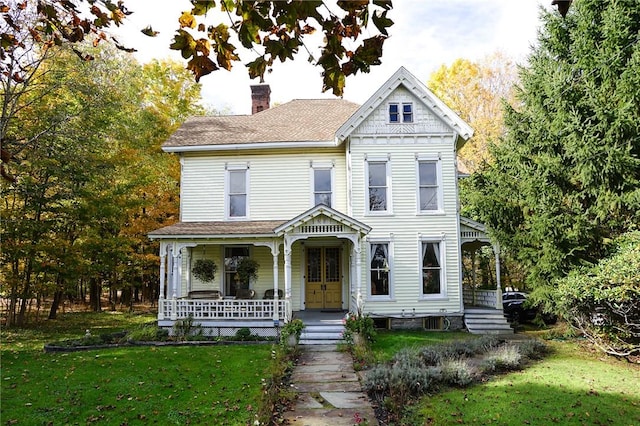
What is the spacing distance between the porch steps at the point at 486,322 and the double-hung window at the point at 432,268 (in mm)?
1355

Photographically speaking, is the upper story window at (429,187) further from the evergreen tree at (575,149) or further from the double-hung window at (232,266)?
the double-hung window at (232,266)

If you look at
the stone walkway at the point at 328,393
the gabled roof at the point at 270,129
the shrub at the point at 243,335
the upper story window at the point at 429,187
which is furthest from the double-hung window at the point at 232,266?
the upper story window at the point at 429,187

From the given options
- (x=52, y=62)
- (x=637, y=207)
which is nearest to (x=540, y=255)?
(x=637, y=207)

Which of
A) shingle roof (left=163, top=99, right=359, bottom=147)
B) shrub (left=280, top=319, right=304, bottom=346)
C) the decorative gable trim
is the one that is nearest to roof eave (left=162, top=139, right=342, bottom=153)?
shingle roof (left=163, top=99, right=359, bottom=147)

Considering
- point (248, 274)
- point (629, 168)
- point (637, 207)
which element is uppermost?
→ point (629, 168)

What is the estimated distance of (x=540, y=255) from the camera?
1353 centimetres

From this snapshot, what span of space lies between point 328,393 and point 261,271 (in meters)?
8.29

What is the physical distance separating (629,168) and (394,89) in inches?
303

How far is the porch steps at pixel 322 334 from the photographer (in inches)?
509

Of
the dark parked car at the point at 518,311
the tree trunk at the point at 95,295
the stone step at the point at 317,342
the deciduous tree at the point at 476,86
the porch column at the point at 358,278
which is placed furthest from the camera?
the deciduous tree at the point at 476,86

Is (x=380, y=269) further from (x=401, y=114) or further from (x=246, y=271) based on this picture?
(x=401, y=114)

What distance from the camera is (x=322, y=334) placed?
519 inches

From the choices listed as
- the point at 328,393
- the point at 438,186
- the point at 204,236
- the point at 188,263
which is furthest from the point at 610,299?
the point at 188,263

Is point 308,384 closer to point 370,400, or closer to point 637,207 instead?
point 370,400
